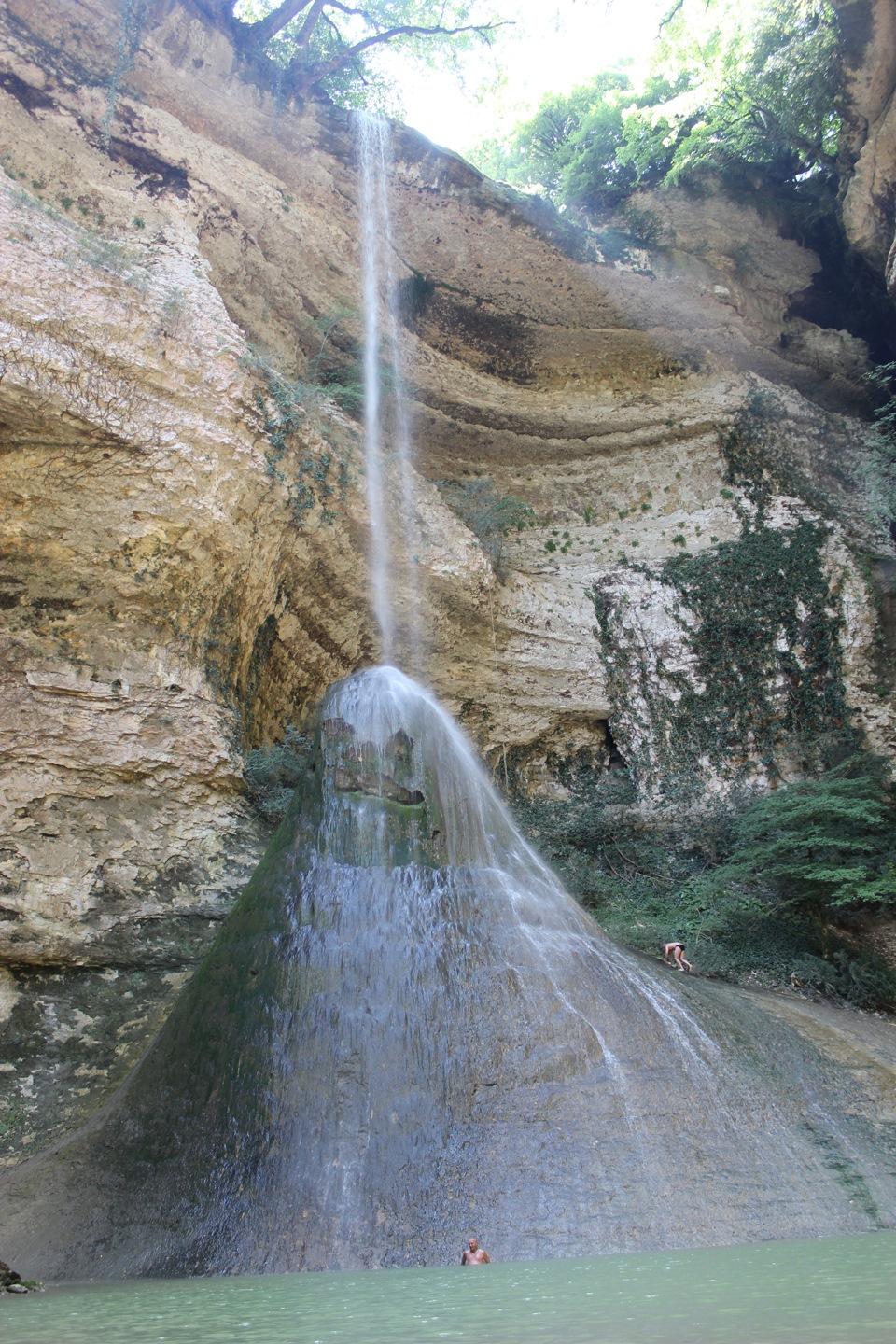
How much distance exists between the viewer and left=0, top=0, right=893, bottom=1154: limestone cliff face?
9320 mm

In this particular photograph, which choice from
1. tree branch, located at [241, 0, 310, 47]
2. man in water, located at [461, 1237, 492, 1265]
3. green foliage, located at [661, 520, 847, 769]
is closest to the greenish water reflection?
man in water, located at [461, 1237, 492, 1265]

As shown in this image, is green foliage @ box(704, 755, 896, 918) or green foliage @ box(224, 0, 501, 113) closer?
green foliage @ box(704, 755, 896, 918)

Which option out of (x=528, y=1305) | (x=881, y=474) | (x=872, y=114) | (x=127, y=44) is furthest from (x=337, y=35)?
(x=528, y=1305)

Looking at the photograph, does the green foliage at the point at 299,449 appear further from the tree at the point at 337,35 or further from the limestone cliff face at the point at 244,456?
the tree at the point at 337,35

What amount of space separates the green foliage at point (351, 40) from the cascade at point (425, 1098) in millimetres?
13187

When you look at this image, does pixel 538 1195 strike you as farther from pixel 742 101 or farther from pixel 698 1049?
Result: pixel 742 101

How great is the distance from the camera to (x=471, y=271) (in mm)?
16156

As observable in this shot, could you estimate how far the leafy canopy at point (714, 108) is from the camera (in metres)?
14.3

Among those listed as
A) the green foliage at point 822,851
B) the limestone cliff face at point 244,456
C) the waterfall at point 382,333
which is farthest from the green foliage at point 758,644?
the waterfall at point 382,333

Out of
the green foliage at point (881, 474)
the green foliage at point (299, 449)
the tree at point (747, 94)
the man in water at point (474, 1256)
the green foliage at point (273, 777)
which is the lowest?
the man in water at point (474, 1256)

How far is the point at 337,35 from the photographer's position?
17219mm

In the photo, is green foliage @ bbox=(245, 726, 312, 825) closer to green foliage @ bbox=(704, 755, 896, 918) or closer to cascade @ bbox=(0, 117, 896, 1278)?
cascade @ bbox=(0, 117, 896, 1278)

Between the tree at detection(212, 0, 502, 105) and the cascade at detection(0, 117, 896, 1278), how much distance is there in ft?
42.9

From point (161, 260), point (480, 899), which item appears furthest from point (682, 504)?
point (480, 899)
